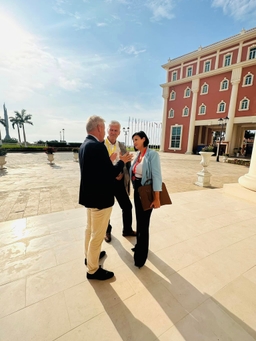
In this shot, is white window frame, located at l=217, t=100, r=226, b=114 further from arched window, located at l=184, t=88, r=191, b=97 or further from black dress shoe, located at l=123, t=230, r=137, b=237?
black dress shoe, located at l=123, t=230, r=137, b=237

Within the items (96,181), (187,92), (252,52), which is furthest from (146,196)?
(187,92)

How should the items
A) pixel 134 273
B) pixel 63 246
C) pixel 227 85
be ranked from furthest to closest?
1. pixel 227 85
2. pixel 63 246
3. pixel 134 273

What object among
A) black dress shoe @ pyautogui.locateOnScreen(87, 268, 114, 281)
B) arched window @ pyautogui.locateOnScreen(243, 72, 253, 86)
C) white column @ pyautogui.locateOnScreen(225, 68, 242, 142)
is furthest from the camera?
white column @ pyautogui.locateOnScreen(225, 68, 242, 142)

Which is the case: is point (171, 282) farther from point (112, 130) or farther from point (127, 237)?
point (112, 130)

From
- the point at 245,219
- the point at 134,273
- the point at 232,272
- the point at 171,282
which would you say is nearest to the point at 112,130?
the point at 134,273

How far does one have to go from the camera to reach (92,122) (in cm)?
156

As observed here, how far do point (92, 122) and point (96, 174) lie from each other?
521mm

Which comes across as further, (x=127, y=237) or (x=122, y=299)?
(x=127, y=237)

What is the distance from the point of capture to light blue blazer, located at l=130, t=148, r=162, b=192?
1.75 meters

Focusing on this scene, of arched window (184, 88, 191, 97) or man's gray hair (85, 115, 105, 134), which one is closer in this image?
man's gray hair (85, 115, 105, 134)

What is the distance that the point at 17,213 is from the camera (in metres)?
3.38

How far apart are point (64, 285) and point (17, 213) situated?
2.45m

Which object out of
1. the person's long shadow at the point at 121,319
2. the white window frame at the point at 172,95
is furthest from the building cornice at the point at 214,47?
the person's long shadow at the point at 121,319

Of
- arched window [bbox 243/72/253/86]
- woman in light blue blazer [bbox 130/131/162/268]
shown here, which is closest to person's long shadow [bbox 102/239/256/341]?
woman in light blue blazer [bbox 130/131/162/268]
